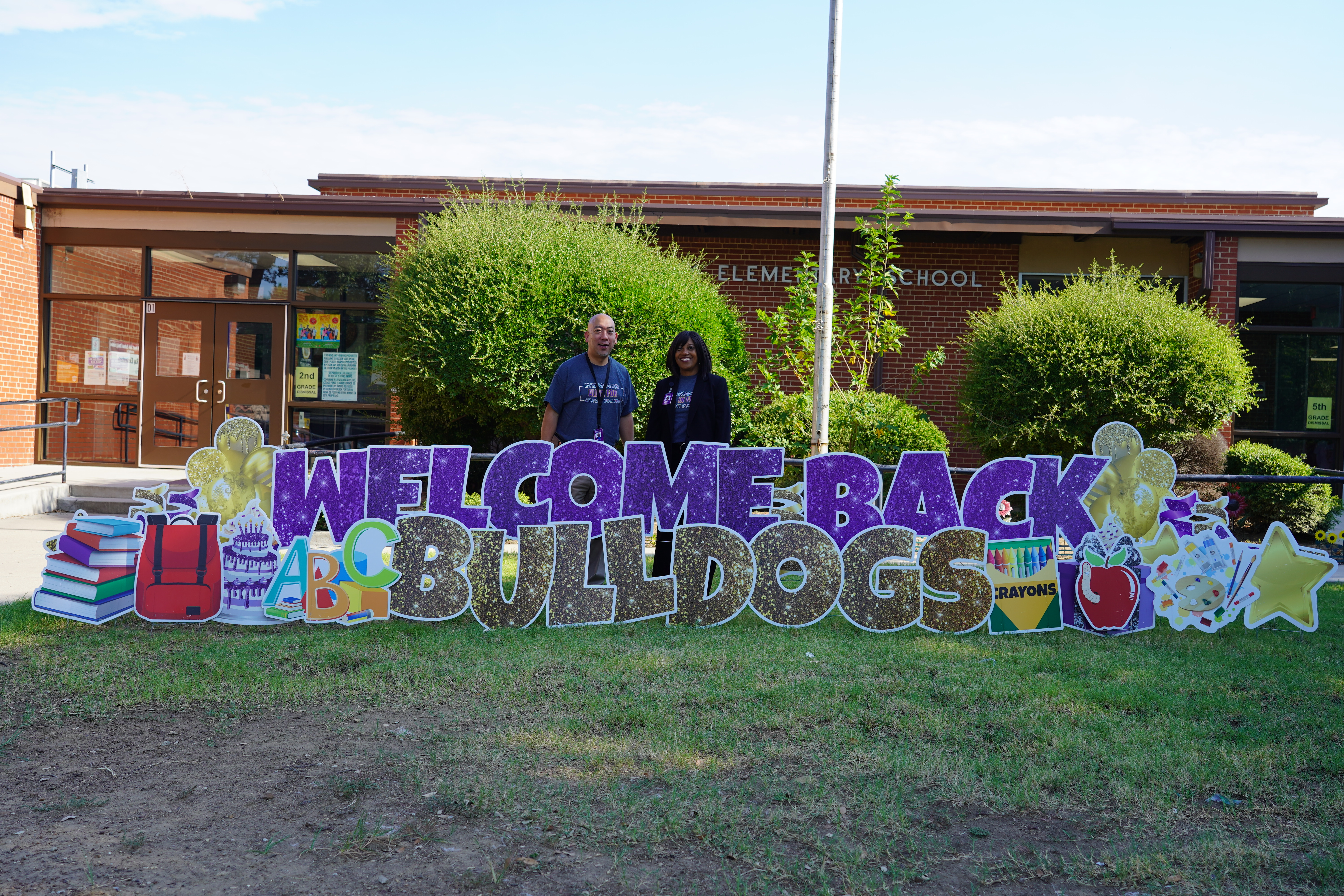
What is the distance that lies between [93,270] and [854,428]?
35.5ft

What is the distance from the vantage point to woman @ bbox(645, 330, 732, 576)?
6340 millimetres

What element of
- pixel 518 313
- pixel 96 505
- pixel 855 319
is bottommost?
pixel 96 505

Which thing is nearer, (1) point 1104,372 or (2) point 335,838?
(2) point 335,838

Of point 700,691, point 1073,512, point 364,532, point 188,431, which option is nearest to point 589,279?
point 364,532

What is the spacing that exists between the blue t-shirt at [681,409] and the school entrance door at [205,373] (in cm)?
841

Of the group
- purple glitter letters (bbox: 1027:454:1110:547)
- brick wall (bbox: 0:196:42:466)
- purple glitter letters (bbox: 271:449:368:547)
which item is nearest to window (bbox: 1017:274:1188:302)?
purple glitter letters (bbox: 1027:454:1110:547)

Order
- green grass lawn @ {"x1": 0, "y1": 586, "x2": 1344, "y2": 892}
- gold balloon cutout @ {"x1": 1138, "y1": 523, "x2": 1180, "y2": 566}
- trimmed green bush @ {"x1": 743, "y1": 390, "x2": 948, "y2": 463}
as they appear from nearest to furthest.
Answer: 1. green grass lawn @ {"x1": 0, "y1": 586, "x2": 1344, "y2": 892}
2. gold balloon cutout @ {"x1": 1138, "y1": 523, "x2": 1180, "y2": 566}
3. trimmed green bush @ {"x1": 743, "y1": 390, "x2": 948, "y2": 463}

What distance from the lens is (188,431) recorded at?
13.1m

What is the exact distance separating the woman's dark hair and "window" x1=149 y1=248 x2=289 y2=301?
28.9 feet

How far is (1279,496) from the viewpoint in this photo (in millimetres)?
10031

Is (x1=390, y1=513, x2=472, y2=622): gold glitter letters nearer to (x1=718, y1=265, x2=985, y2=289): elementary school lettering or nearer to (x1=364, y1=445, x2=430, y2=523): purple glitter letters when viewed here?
(x1=364, y1=445, x2=430, y2=523): purple glitter letters

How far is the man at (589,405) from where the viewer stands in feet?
20.7

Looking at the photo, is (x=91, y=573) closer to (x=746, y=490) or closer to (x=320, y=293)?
(x=746, y=490)

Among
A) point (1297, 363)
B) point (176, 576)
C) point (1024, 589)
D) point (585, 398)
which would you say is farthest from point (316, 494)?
point (1297, 363)
